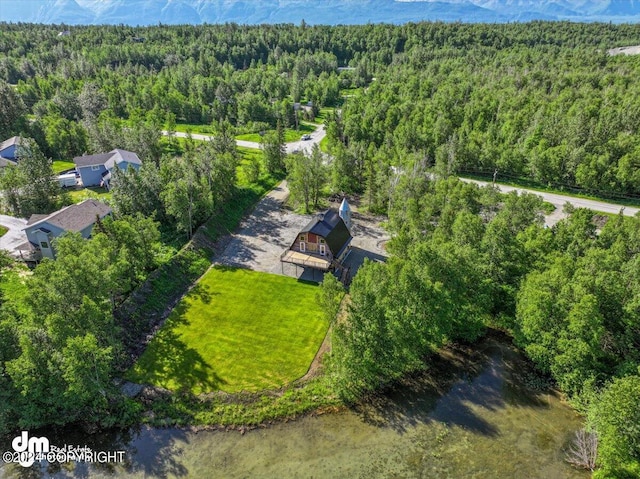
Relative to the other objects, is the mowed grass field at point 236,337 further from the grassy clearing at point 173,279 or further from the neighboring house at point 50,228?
the neighboring house at point 50,228

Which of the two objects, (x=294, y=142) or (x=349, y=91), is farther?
(x=349, y=91)

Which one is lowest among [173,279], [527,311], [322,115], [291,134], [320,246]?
[173,279]

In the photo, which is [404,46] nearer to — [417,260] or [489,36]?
[489,36]

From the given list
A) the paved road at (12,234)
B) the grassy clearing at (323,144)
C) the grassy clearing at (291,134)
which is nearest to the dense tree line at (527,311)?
the paved road at (12,234)

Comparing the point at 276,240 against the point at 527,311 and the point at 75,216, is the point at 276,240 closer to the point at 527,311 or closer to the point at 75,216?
the point at 75,216

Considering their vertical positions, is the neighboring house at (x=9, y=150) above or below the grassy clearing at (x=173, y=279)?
above

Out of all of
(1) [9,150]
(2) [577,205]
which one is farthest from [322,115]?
(1) [9,150]

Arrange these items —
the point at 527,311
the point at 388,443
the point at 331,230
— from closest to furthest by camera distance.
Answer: the point at 388,443 < the point at 527,311 < the point at 331,230
